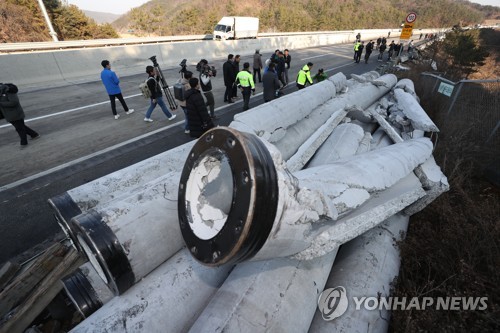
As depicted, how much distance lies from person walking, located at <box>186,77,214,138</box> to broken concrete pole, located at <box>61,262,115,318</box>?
337 cm

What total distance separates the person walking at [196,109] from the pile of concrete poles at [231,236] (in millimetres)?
2350

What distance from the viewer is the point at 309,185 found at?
5.74 ft

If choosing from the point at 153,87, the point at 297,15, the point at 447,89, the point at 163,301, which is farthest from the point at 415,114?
the point at 297,15

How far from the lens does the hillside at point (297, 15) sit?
49875 mm

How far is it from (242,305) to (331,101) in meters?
4.46

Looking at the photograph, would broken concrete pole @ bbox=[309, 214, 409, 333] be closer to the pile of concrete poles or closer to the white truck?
the pile of concrete poles

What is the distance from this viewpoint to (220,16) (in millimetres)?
65438

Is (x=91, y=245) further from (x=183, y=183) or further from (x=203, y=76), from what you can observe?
(x=203, y=76)

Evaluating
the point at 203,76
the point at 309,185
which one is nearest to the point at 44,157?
the point at 203,76

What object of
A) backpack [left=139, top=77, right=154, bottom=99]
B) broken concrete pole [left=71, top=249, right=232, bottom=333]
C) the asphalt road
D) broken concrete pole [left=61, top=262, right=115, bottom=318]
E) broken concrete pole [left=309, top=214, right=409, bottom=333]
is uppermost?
backpack [left=139, top=77, right=154, bottom=99]

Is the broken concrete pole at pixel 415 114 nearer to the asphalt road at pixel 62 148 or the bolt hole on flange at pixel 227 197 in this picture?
the bolt hole on flange at pixel 227 197

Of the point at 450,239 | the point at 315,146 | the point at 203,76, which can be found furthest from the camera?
the point at 203,76

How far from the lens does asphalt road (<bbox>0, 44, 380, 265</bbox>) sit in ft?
11.5

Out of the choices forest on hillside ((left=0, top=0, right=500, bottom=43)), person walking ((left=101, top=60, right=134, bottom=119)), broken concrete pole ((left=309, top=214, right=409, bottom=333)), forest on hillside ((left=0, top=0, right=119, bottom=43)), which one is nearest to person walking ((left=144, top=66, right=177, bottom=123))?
person walking ((left=101, top=60, right=134, bottom=119))
